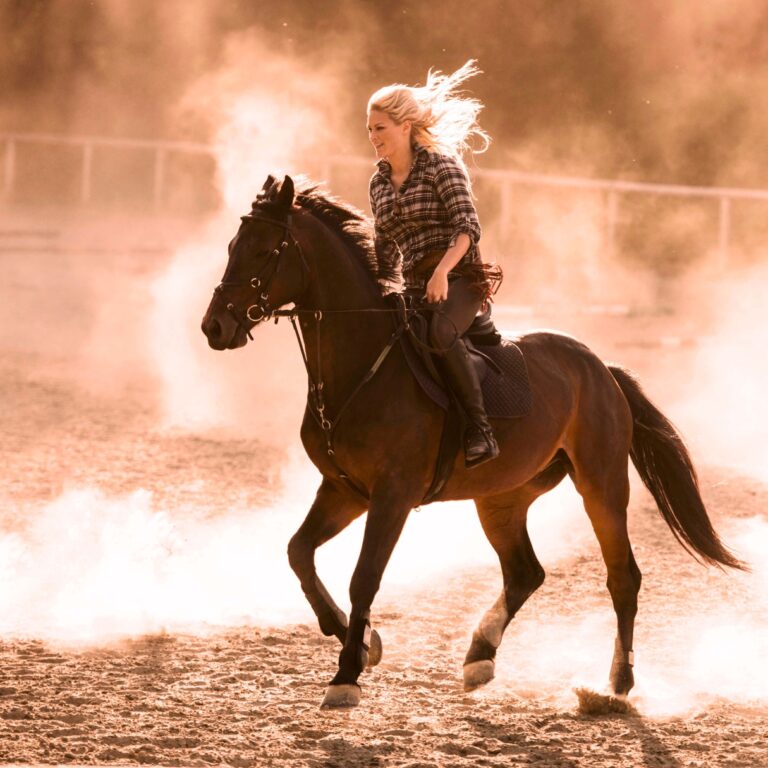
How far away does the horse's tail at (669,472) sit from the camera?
6.88 m

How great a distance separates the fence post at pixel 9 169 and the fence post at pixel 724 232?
1166 centimetres

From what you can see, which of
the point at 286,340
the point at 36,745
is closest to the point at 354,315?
the point at 36,745

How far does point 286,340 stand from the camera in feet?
60.5

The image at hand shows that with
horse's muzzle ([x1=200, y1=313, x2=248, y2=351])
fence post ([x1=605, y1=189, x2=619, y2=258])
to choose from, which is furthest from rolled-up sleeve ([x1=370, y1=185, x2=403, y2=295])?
fence post ([x1=605, y1=189, x2=619, y2=258])

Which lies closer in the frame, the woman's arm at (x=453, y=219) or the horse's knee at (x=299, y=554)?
the woman's arm at (x=453, y=219)

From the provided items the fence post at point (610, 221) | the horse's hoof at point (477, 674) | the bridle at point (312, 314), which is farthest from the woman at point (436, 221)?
the fence post at point (610, 221)

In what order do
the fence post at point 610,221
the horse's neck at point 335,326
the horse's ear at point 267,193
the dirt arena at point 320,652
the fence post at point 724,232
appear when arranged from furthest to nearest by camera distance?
the fence post at point 724,232
the fence post at point 610,221
the horse's neck at point 335,326
the horse's ear at point 267,193
the dirt arena at point 320,652

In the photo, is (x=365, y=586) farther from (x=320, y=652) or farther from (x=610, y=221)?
(x=610, y=221)

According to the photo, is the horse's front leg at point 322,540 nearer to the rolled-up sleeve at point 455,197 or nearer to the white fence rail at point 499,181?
the rolled-up sleeve at point 455,197

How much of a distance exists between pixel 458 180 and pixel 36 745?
2728mm

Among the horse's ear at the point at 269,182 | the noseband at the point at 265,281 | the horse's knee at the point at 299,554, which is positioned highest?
the horse's ear at the point at 269,182

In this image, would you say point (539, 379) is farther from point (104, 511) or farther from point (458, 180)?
point (104, 511)

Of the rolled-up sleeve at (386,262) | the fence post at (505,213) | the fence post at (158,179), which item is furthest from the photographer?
the fence post at (158,179)

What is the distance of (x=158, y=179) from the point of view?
22500 millimetres
